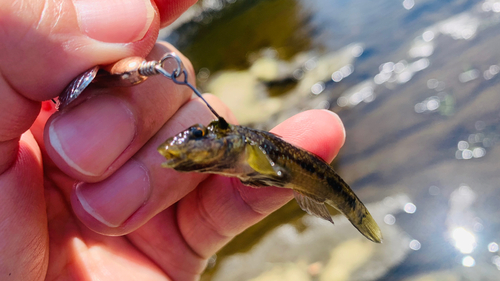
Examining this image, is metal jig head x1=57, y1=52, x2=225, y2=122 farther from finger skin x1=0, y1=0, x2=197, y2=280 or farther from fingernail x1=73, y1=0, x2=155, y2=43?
fingernail x1=73, y1=0, x2=155, y2=43

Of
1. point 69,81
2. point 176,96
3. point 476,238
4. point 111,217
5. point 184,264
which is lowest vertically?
point 476,238

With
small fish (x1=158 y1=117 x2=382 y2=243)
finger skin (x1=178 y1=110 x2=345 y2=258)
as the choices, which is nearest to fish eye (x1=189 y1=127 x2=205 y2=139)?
small fish (x1=158 y1=117 x2=382 y2=243)

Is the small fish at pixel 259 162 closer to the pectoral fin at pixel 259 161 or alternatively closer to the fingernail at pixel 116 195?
the pectoral fin at pixel 259 161

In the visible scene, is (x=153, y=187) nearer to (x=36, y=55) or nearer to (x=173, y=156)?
(x=173, y=156)

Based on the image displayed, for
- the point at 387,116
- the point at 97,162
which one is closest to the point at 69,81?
the point at 97,162

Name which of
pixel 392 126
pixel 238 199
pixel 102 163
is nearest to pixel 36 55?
pixel 102 163

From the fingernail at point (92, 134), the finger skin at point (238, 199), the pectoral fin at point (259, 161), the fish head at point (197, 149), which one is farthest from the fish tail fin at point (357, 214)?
the fingernail at point (92, 134)

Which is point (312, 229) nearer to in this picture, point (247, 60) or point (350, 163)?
point (350, 163)
